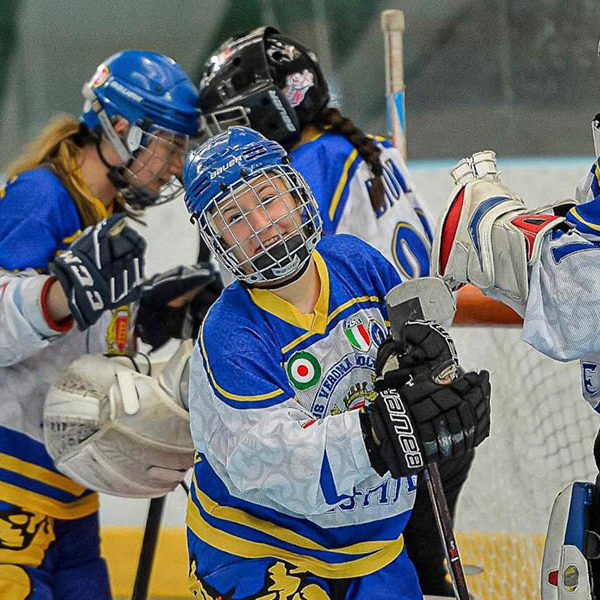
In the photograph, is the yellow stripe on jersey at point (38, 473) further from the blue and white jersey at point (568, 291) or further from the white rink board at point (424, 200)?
the white rink board at point (424, 200)

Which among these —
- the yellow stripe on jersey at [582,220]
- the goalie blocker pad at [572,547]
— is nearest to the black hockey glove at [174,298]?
the goalie blocker pad at [572,547]

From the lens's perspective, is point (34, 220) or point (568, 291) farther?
point (34, 220)

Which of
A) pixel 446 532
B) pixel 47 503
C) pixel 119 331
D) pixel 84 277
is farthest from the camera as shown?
pixel 119 331

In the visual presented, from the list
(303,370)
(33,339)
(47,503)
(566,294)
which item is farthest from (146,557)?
(566,294)

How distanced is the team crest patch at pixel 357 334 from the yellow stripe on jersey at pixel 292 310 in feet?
0.12

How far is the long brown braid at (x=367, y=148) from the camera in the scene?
212 centimetres

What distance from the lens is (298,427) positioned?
150 cm

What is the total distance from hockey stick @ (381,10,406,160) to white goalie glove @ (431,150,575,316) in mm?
1000

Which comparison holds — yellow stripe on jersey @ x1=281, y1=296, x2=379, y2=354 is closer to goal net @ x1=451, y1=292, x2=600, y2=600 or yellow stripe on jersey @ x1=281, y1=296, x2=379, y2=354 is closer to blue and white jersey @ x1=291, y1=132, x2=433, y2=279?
blue and white jersey @ x1=291, y1=132, x2=433, y2=279

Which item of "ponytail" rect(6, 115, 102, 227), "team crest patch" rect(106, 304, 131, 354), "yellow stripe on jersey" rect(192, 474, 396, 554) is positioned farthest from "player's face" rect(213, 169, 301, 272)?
"team crest patch" rect(106, 304, 131, 354)

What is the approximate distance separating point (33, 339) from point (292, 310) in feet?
1.93

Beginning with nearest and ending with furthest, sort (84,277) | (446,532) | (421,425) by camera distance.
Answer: (421,425), (446,532), (84,277)

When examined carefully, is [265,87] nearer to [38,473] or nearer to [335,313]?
[335,313]

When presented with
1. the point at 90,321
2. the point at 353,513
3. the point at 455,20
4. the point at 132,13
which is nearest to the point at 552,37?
the point at 455,20
